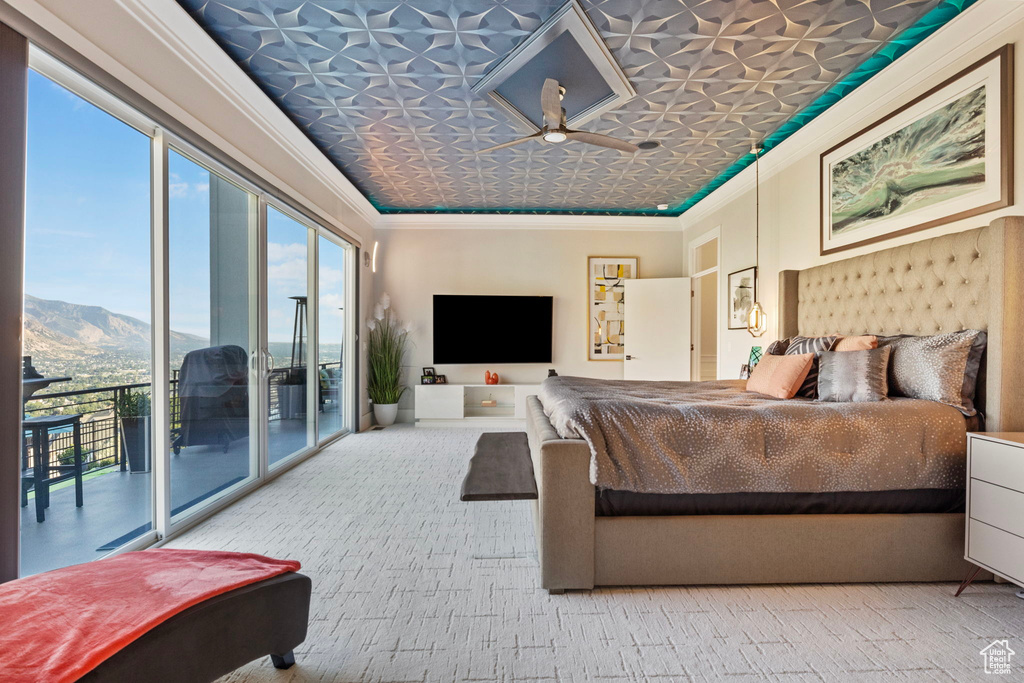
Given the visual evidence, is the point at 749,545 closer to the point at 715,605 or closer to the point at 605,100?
the point at 715,605

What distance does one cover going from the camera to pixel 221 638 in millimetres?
1305

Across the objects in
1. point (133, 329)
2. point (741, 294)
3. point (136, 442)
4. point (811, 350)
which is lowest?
point (136, 442)

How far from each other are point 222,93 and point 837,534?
12.3ft

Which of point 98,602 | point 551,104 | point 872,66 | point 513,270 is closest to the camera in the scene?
point 98,602

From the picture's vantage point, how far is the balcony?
181 centimetres

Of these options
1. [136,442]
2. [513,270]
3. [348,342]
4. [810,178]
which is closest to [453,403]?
[348,342]

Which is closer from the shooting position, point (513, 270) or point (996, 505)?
point (996, 505)

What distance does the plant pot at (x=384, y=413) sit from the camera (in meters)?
5.77

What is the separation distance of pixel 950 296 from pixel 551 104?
7.11 ft

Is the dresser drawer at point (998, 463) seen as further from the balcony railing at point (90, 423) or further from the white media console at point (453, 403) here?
the white media console at point (453, 403)

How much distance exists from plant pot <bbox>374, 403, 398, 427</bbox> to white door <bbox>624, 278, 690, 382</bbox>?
2899 millimetres

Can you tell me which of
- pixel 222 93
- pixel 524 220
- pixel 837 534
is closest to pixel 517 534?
pixel 837 534

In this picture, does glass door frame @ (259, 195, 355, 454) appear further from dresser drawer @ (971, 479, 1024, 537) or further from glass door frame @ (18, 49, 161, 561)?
dresser drawer @ (971, 479, 1024, 537)

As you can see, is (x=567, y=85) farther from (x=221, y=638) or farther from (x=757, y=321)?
(x=221, y=638)
